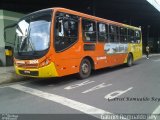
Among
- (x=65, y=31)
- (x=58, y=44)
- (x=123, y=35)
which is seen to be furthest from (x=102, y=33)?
(x=58, y=44)

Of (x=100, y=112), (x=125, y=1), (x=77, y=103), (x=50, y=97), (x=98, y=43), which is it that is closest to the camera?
(x=100, y=112)

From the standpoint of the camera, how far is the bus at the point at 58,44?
A: 9.25 meters

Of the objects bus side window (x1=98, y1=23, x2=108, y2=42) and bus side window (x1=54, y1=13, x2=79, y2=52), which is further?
bus side window (x1=98, y1=23, x2=108, y2=42)

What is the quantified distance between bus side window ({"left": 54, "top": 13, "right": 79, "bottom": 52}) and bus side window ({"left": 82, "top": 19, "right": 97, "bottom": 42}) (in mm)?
686

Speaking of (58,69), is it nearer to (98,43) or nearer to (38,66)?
(38,66)

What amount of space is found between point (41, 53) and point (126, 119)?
4828 mm

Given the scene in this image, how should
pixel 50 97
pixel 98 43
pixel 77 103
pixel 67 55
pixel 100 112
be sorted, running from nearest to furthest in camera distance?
pixel 100 112 → pixel 77 103 → pixel 50 97 → pixel 67 55 → pixel 98 43

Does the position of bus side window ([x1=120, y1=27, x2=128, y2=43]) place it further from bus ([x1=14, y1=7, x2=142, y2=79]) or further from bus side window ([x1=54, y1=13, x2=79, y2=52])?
bus side window ([x1=54, y1=13, x2=79, y2=52])

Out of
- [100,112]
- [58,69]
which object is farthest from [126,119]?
[58,69]

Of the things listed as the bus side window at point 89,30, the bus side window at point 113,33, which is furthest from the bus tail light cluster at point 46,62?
the bus side window at point 113,33

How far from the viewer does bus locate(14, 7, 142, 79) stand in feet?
30.3

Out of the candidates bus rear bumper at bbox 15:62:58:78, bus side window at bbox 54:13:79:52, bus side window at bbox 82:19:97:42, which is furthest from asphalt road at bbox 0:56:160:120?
bus side window at bbox 82:19:97:42

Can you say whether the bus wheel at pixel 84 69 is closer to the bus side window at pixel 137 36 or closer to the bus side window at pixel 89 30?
the bus side window at pixel 89 30

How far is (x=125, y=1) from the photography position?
952 inches
